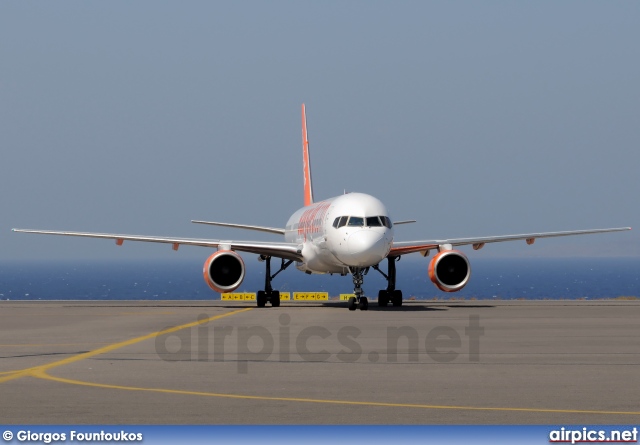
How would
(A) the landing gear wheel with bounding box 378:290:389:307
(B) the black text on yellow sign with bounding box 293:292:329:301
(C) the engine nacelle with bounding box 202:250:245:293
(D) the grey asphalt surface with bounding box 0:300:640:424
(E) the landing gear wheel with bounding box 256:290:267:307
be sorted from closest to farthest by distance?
(D) the grey asphalt surface with bounding box 0:300:640:424, (C) the engine nacelle with bounding box 202:250:245:293, (A) the landing gear wheel with bounding box 378:290:389:307, (E) the landing gear wheel with bounding box 256:290:267:307, (B) the black text on yellow sign with bounding box 293:292:329:301

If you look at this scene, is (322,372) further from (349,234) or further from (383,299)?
(383,299)

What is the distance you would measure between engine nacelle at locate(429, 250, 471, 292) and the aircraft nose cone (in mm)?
3206

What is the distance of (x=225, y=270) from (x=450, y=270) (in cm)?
758

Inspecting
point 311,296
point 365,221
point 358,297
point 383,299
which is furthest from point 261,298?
point 311,296

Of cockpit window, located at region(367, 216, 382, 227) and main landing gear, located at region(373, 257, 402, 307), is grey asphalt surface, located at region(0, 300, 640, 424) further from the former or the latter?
main landing gear, located at region(373, 257, 402, 307)

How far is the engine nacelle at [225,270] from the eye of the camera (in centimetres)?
3759

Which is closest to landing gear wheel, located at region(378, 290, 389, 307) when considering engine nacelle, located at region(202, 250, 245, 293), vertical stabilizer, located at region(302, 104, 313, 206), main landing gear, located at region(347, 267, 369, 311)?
main landing gear, located at region(347, 267, 369, 311)

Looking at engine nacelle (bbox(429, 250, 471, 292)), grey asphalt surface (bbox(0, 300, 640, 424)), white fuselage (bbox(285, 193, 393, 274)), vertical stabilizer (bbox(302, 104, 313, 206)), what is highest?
vertical stabilizer (bbox(302, 104, 313, 206))

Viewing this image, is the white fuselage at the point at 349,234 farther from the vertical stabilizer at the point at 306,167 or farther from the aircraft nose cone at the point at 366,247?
the vertical stabilizer at the point at 306,167

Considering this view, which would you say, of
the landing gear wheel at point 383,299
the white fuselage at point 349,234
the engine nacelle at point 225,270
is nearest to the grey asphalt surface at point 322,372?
the white fuselage at point 349,234

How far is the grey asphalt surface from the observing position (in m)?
11.8

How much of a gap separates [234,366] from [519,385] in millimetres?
4492

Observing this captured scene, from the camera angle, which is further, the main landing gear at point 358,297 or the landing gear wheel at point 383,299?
the landing gear wheel at point 383,299

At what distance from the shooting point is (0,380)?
14.8m
